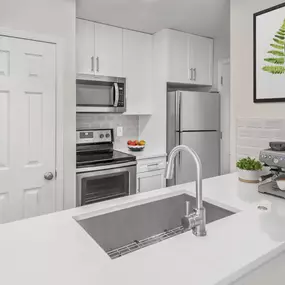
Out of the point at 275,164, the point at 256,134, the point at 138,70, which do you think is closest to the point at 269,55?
the point at 256,134

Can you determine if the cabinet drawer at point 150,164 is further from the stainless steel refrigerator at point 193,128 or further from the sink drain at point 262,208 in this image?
the sink drain at point 262,208

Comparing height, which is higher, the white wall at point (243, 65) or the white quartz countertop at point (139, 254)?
the white wall at point (243, 65)

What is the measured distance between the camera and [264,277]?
0.81 meters

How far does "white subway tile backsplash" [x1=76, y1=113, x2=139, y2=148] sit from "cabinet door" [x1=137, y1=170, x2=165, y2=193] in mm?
698

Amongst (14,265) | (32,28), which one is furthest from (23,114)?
(14,265)

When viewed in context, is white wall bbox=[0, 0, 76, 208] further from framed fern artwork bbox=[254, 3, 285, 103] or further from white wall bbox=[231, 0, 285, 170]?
framed fern artwork bbox=[254, 3, 285, 103]

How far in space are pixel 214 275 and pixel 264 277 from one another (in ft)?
0.90

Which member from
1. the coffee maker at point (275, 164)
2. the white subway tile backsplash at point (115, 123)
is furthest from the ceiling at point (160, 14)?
the coffee maker at point (275, 164)

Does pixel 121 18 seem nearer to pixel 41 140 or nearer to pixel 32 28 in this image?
pixel 32 28

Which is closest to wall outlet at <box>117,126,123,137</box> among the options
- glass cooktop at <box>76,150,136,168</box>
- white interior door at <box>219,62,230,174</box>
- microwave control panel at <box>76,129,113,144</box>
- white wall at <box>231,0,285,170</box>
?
microwave control panel at <box>76,129,113,144</box>

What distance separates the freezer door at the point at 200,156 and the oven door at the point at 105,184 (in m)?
0.62

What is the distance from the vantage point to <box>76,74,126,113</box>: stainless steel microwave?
2.54 meters

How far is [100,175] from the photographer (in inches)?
91.6

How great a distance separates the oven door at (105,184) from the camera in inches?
88.8
